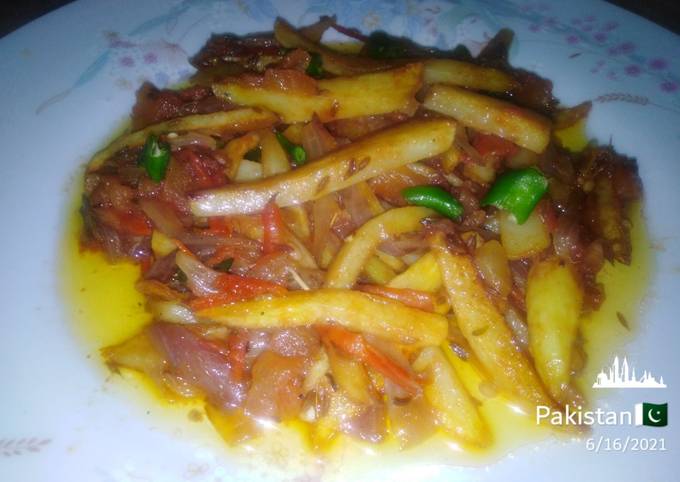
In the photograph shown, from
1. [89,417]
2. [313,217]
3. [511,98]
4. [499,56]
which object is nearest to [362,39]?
[499,56]

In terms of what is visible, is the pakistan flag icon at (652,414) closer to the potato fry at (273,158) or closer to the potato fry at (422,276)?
the potato fry at (422,276)

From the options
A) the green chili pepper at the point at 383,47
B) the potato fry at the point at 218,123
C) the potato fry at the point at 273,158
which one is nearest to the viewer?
the potato fry at the point at 273,158

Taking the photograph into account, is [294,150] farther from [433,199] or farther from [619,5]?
[619,5]

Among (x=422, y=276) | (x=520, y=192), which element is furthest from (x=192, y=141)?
(x=520, y=192)

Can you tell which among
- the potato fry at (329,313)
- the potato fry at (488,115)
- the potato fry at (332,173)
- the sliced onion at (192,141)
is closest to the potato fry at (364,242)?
the potato fry at (329,313)

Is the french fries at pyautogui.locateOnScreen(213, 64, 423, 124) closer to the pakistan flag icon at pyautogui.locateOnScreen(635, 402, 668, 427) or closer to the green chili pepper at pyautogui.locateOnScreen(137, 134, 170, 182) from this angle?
the green chili pepper at pyautogui.locateOnScreen(137, 134, 170, 182)
